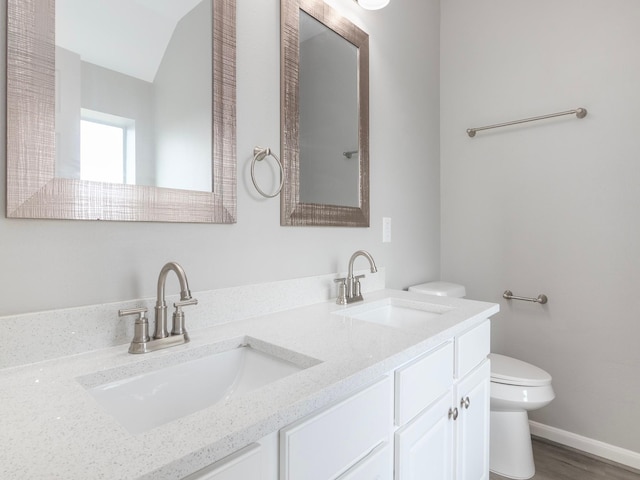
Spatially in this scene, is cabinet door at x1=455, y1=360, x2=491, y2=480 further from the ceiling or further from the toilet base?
the ceiling

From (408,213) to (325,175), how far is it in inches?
29.0

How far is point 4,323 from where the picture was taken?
0.72 meters

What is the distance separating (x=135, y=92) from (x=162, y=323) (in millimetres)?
593

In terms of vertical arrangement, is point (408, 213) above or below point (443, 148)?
below

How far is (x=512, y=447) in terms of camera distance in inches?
65.9

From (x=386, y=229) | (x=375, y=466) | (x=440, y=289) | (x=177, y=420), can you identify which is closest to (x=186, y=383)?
(x=177, y=420)

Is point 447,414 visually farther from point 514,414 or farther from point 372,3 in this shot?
point 372,3

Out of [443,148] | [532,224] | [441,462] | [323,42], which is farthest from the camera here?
[443,148]

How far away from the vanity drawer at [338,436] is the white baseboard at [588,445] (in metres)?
1.63

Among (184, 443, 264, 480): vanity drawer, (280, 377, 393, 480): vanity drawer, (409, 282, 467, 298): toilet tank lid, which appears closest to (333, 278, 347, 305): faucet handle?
(280, 377, 393, 480): vanity drawer

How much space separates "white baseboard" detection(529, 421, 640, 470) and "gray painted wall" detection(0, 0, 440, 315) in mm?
1029

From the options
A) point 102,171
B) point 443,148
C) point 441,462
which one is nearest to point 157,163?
point 102,171

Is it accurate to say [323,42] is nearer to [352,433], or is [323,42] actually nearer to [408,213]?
[408,213]

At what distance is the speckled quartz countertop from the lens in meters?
0.45
